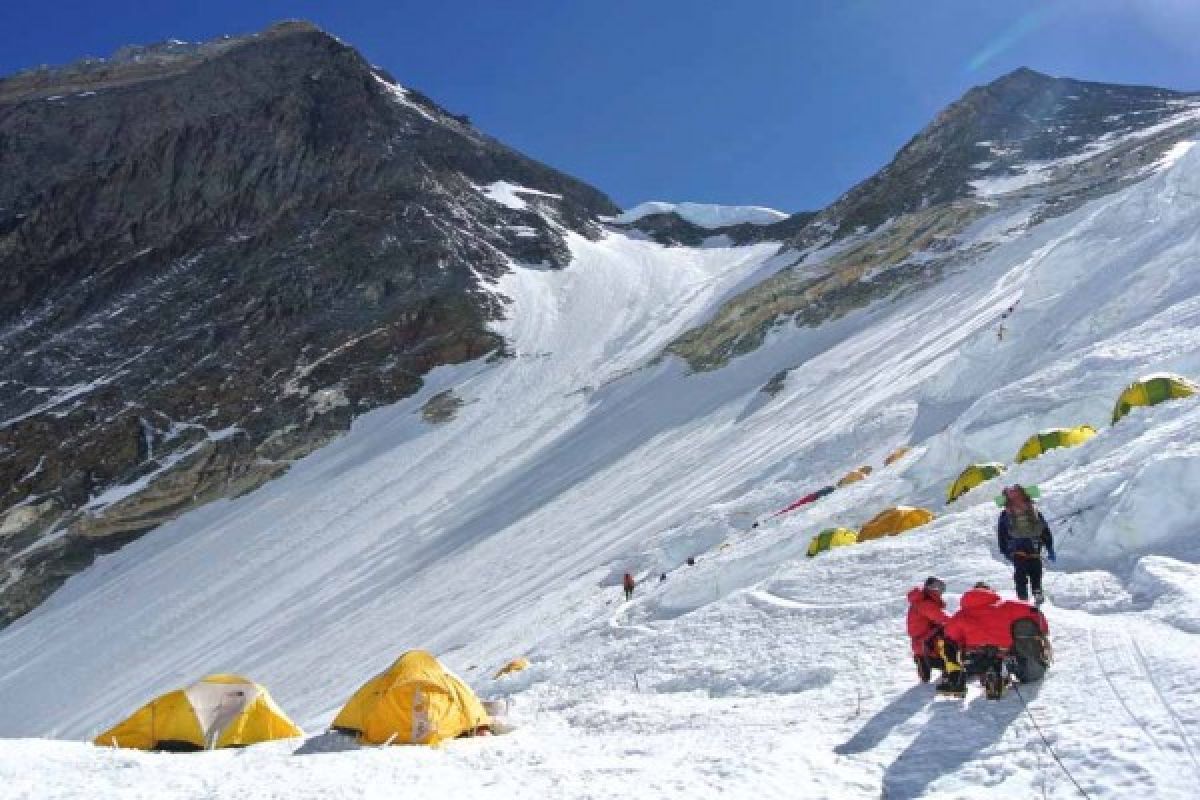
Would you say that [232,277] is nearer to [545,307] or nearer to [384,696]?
[545,307]

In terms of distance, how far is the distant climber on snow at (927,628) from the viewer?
8711 millimetres

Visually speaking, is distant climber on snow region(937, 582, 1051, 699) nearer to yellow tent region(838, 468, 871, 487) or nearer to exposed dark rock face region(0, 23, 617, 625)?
yellow tent region(838, 468, 871, 487)

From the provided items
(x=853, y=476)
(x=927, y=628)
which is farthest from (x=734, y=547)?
(x=927, y=628)

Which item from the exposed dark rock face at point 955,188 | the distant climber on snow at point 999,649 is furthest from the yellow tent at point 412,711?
the exposed dark rock face at point 955,188

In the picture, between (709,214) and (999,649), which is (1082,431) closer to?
(999,649)

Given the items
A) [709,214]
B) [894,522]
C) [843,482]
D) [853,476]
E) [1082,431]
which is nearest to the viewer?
[894,522]

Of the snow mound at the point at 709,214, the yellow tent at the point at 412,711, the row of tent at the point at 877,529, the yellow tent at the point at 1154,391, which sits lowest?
the row of tent at the point at 877,529

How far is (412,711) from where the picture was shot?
38.9ft

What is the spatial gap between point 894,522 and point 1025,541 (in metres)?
7.59

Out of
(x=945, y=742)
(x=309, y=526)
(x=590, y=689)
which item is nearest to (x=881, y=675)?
(x=945, y=742)

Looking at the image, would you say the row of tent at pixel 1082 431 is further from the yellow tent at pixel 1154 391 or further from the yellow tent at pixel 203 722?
the yellow tent at pixel 203 722

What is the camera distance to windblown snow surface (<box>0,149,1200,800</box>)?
26.0 feet

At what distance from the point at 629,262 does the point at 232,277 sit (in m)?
37.2

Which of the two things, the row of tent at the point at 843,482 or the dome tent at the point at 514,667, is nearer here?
the dome tent at the point at 514,667
